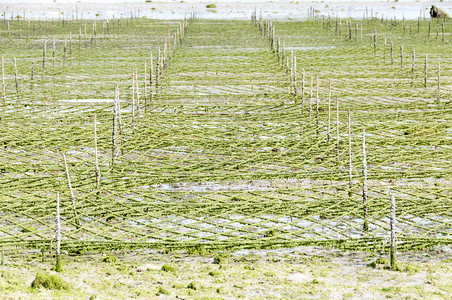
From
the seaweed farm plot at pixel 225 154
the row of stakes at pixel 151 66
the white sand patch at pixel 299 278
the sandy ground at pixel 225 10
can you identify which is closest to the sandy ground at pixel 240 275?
the white sand patch at pixel 299 278

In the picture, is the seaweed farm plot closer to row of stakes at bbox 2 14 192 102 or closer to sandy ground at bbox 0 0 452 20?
row of stakes at bbox 2 14 192 102

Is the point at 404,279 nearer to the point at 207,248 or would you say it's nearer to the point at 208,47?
the point at 207,248

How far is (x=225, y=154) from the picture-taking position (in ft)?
58.2

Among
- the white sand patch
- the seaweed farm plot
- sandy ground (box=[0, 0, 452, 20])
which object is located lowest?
the white sand patch

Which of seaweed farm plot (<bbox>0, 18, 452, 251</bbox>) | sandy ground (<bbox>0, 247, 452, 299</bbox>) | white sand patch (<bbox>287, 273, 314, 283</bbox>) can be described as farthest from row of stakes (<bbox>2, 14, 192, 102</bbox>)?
white sand patch (<bbox>287, 273, 314, 283</bbox>)

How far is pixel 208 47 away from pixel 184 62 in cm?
559

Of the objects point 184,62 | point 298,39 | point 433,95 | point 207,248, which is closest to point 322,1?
point 298,39

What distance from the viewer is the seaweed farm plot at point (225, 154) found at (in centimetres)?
1338

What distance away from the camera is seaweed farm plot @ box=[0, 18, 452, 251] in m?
13.4

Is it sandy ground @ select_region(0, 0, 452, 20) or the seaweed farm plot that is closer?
the seaweed farm plot

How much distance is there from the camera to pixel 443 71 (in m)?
29.1

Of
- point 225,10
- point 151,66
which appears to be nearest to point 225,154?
point 151,66

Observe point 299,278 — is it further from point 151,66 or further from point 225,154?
point 151,66

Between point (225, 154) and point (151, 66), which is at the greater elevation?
point (151, 66)
